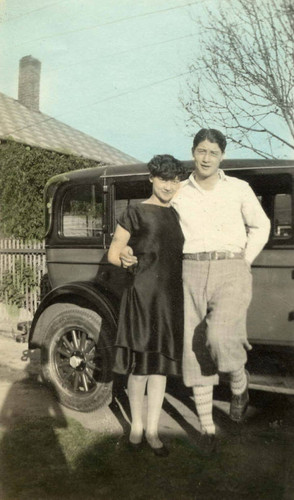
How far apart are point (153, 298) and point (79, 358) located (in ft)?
4.23

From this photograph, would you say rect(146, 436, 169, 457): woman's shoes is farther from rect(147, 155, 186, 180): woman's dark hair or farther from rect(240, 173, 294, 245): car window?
rect(147, 155, 186, 180): woman's dark hair

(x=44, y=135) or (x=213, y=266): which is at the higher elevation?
(x=44, y=135)

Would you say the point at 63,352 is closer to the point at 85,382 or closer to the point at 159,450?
the point at 85,382

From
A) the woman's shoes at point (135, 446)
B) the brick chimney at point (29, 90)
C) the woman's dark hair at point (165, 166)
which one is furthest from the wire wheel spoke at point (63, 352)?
the brick chimney at point (29, 90)

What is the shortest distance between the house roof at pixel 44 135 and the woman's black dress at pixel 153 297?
8425 mm

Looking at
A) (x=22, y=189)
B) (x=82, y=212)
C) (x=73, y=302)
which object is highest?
(x=22, y=189)

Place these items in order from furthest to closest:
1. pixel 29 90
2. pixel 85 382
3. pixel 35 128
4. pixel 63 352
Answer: pixel 29 90
pixel 35 128
pixel 63 352
pixel 85 382

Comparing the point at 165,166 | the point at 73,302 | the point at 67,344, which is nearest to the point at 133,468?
the point at 67,344

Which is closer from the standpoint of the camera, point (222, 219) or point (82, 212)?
point (222, 219)

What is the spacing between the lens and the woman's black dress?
2.99 metres

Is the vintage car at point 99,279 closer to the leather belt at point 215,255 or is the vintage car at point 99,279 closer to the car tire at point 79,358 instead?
the car tire at point 79,358

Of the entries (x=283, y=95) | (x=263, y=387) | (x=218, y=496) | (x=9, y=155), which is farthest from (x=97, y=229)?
(x=9, y=155)

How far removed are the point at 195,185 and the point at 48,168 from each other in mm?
7968

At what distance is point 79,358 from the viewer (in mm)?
3969
